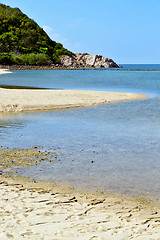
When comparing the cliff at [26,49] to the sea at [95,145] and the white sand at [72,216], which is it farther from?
the white sand at [72,216]

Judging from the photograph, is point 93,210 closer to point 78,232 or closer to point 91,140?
point 78,232

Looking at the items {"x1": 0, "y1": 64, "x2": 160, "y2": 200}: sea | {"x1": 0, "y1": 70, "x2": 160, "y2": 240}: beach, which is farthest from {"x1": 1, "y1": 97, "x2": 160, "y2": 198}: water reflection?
{"x1": 0, "y1": 70, "x2": 160, "y2": 240}: beach

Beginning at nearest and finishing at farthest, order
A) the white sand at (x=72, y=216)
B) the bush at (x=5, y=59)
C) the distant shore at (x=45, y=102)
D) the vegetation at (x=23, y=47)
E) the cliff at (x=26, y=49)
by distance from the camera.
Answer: the white sand at (x=72, y=216)
the distant shore at (x=45, y=102)
the bush at (x=5, y=59)
the vegetation at (x=23, y=47)
the cliff at (x=26, y=49)

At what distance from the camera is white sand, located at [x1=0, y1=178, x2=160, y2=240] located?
5.51 m

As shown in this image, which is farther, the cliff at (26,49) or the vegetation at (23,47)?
the cliff at (26,49)

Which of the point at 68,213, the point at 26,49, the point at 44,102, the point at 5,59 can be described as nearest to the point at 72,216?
the point at 68,213

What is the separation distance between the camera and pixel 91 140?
523 inches

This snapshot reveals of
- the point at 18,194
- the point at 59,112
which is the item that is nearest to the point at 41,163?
the point at 18,194

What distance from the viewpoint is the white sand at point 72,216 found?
551cm

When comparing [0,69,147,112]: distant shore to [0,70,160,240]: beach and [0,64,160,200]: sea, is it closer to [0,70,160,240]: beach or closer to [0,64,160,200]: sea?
[0,64,160,200]: sea

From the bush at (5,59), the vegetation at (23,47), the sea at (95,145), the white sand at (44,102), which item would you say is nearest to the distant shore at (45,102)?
the white sand at (44,102)

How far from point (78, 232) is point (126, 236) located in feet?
2.84

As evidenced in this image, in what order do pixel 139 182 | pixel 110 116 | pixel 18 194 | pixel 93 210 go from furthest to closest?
pixel 110 116
pixel 139 182
pixel 18 194
pixel 93 210

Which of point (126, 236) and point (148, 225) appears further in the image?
point (148, 225)
